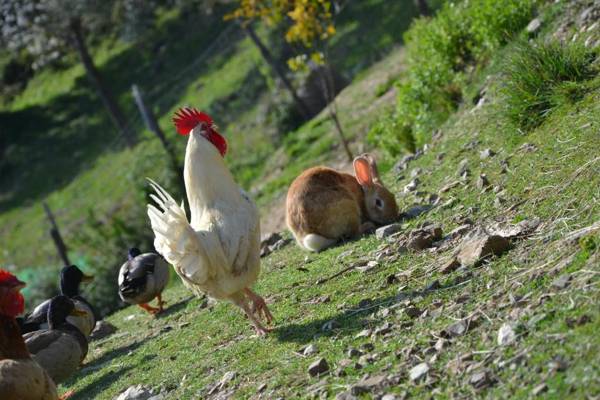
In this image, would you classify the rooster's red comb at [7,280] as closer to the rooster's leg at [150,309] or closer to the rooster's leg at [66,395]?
the rooster's leg at [66,395]

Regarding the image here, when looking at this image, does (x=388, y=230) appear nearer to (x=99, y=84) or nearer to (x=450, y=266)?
(x=450, y=266)

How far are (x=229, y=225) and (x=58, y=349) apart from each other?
119 inches

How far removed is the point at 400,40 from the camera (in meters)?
28.7

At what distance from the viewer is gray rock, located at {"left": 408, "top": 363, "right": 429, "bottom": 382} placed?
17.8 feet

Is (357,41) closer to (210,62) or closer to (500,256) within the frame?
(210,62)

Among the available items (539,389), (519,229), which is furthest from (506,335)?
(519,229)

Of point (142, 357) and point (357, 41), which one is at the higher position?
point (357, 41)

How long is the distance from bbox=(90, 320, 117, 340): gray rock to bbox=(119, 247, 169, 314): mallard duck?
0.57m

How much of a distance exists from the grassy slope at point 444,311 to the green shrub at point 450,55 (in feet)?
6.98

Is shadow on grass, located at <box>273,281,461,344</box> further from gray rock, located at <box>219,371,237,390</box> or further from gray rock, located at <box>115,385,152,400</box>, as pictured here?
gray rock, located at <box>115,385,152,400</box>

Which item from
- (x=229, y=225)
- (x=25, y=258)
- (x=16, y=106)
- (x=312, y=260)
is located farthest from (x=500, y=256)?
(x=16, y=106)

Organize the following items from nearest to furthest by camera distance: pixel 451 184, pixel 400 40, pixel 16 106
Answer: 1. pixel 451 184
2. pixel 400 40
3. pixel 16 106

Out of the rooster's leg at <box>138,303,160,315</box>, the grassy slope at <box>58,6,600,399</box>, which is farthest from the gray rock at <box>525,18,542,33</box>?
the rooster's leg at <box>138,303,160,315</box>

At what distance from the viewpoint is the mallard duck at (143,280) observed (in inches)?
473
